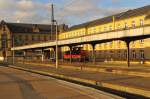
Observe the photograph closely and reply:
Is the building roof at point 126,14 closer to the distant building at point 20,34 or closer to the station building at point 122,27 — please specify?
the station building at point 122,27

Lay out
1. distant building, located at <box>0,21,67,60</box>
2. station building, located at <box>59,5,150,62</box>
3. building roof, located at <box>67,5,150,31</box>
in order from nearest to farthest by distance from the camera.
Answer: station building, located at <box>59,5,150,62</box> → building roof, located at <box>67,5,150,31</box> → distant building, located at <box>0,21,67,60</box>

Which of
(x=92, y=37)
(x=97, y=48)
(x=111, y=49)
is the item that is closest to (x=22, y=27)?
(x=97, y=48)

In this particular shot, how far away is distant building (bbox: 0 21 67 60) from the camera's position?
6245 inches

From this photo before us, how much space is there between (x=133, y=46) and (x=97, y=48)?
71.6 ft

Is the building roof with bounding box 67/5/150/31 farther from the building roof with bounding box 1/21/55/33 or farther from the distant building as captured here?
the building roof with bounding box 1/21/55/33

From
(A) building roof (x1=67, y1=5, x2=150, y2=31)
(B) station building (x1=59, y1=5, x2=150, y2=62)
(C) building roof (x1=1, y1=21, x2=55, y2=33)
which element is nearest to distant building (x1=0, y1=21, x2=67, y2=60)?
(C) building roof (x1=1, y1=21, x2=55, y2=33)

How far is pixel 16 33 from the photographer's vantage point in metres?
160

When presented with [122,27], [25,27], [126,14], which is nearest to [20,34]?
[25,27]

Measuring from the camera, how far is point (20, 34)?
525ft

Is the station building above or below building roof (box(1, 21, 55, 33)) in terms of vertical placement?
below

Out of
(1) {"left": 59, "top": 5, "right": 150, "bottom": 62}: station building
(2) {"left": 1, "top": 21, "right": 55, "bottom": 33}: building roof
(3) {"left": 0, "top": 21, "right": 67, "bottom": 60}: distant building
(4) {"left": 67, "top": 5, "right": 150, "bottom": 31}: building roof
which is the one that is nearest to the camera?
(1) {"left": 59, "top": 5, "right": 150, "bottom": 62}: station building

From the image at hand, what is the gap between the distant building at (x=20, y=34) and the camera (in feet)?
520

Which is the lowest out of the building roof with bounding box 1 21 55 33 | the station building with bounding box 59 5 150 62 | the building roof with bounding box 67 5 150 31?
the station building with bounding box 59 5 150 62

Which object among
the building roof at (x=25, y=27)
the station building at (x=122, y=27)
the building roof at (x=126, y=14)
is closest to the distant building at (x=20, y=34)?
the building roof at (x=25, y=27)
